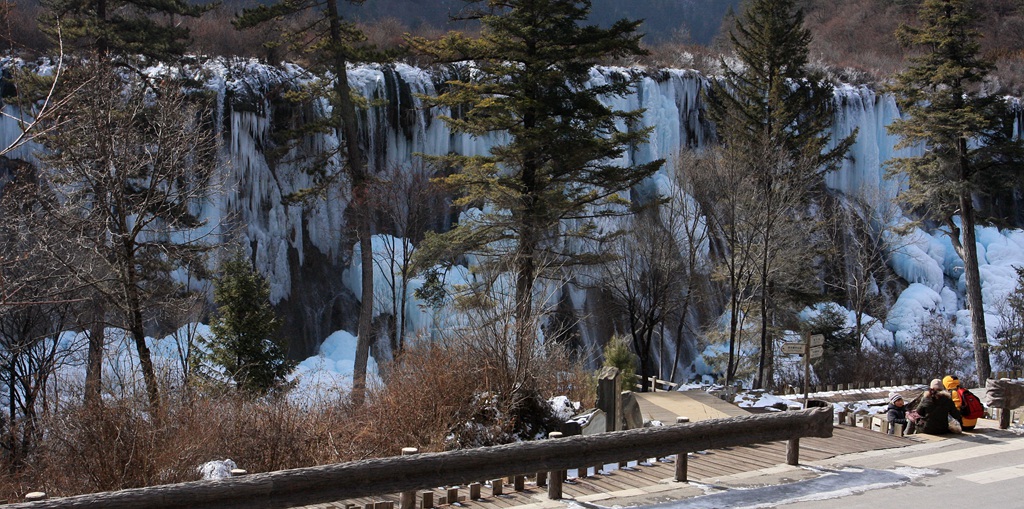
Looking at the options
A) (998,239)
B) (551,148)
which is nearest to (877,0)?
(998,239)

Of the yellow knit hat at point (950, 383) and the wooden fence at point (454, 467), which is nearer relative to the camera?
the wooden fence at point (454, 467)

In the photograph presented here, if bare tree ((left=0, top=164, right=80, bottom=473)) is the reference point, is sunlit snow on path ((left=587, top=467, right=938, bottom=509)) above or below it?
below

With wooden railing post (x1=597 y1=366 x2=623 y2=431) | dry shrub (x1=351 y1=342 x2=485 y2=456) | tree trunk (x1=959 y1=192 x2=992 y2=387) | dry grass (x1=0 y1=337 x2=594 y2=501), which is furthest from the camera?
tree trunk (x1=959 y1=192 x2=992 y2=387)

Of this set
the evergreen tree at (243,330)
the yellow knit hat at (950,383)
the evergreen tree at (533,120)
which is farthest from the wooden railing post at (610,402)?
the evergreen tree at (243,330)

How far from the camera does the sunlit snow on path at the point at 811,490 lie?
22.3 ft

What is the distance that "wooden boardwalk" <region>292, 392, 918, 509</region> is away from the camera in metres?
7.21

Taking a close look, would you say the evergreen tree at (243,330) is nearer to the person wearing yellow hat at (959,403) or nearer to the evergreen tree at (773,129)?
the evergreen tree at (773,129)

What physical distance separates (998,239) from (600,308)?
2287 centimetres

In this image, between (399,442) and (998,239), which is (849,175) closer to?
(998,239)

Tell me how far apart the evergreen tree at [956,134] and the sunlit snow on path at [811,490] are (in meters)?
16.1

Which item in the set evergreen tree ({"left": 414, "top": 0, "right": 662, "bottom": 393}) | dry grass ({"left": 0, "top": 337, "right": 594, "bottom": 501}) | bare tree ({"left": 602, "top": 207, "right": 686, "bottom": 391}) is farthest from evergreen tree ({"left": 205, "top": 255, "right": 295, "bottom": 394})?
bare tree ({"left": 602, "top": 207, "right": 686, "bottom": 391})

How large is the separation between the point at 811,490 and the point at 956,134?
703 inches

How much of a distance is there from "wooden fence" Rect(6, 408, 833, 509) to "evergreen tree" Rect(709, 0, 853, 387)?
15.4 m

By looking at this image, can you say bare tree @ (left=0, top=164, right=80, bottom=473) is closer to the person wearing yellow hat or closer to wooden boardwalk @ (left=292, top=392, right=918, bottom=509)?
wooden boardwalk @ (left=292, top=392, right=918, bottom=509)
